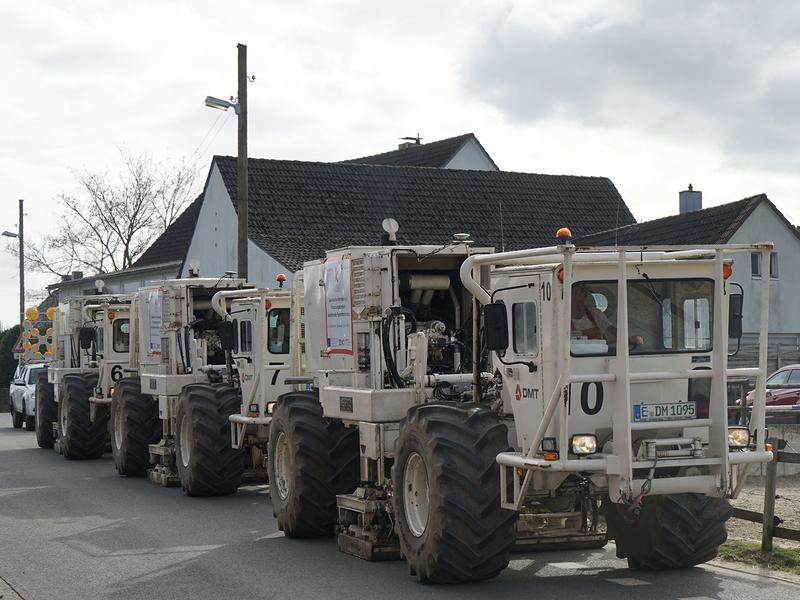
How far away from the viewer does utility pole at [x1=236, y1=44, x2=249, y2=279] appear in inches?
1038

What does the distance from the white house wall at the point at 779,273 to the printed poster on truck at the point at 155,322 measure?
1968 centimetres

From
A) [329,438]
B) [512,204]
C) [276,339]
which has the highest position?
[512,204]

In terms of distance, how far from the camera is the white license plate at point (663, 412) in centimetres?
1027

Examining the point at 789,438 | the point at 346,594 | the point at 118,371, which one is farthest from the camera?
the point at 118,371

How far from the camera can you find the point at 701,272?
35.4 feet

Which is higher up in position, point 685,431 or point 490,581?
point 685,431

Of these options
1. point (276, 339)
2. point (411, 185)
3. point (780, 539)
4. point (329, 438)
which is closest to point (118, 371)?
point (276, 339)

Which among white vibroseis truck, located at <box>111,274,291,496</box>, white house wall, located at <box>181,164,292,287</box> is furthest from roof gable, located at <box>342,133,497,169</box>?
white vibroseis truck, located at <box>111,274,291,496</box>

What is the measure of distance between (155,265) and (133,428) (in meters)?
31.0

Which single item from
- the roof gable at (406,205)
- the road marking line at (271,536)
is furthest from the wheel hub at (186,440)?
the roof gable at (406,205)

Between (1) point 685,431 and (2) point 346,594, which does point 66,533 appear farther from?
(1) point 685,431

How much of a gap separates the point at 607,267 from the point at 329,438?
4379 mm

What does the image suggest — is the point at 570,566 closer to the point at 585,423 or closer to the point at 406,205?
the point at 585,423

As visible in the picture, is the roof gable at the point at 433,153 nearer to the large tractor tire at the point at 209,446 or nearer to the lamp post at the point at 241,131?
the lamp post at the point at 241,131
